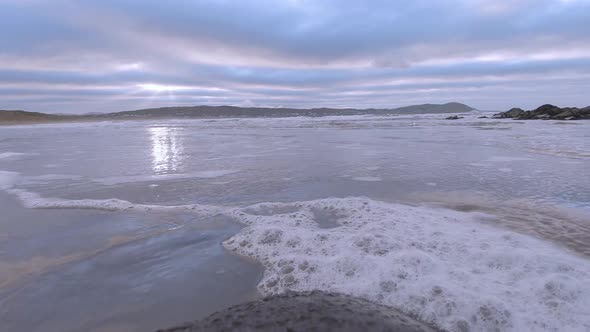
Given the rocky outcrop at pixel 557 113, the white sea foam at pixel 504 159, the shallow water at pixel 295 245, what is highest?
the rocky outcrop at pixel 557 113

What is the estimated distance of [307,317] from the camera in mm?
1820

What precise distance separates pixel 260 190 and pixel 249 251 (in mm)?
2650

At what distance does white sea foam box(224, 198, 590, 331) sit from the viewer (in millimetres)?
2648

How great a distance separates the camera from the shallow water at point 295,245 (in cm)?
276

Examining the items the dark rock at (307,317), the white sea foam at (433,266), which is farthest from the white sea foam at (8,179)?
the dark rock at (307,317)

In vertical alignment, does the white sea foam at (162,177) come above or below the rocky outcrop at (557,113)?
below

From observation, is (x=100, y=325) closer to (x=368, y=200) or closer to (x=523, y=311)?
(x=523, y=311)

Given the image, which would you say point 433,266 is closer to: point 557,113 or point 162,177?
point 162,177

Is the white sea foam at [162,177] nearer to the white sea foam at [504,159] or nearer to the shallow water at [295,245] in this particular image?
the shallow water at [295,245]

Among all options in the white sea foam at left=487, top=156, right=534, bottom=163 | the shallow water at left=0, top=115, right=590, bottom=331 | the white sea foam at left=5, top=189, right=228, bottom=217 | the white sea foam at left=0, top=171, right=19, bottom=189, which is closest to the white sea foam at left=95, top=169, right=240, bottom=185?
the shallow water at left=0, top=115, right=590, bottom=331

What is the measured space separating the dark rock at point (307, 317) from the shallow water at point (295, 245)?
862 millimetres

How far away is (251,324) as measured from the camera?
1779 mm

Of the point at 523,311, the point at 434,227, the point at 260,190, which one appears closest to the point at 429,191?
the point at 434,227

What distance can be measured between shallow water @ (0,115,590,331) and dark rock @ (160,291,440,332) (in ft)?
2.83
